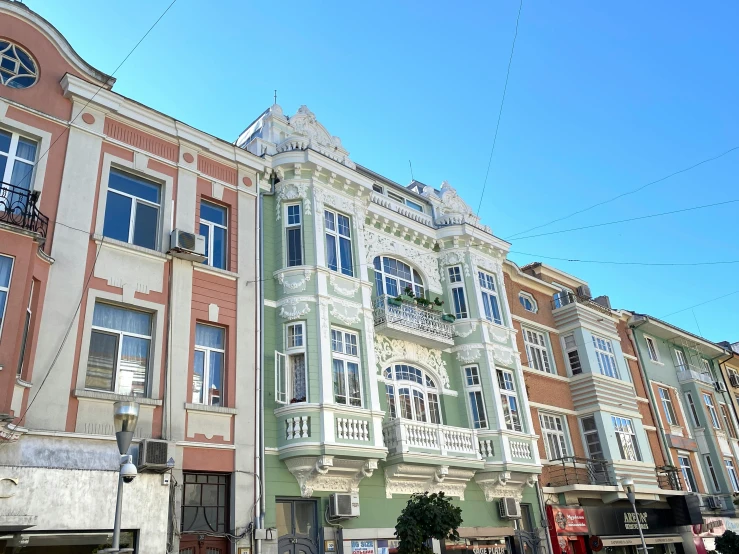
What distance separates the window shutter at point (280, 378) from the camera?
618 inches

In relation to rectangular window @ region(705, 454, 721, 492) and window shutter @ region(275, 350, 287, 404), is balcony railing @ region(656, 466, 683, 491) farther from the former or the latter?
window shutter @ region(275, 350, 287, 404)

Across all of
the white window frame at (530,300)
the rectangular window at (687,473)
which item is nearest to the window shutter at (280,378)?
the white window frame at (530,300)

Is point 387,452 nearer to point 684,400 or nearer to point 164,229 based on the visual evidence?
point 164,229

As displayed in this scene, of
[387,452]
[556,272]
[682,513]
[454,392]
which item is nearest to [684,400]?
[682,513]

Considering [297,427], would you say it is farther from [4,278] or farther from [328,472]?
[4,278]

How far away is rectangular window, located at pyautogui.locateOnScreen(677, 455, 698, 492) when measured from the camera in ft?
93.5

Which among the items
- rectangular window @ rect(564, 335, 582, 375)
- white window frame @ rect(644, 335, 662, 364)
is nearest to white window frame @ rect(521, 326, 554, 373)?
rectangular window @ rect(564, 335, 582, 375)

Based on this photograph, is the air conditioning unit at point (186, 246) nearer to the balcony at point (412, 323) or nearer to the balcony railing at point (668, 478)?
the balcony at point (412, 323)

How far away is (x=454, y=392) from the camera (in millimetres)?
20375

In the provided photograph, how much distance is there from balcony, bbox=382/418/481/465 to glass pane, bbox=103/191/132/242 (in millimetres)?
8455

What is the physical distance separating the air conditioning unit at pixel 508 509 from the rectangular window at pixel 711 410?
17.5m

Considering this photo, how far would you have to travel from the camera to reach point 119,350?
1345 centimetres

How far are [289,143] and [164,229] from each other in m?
5.22

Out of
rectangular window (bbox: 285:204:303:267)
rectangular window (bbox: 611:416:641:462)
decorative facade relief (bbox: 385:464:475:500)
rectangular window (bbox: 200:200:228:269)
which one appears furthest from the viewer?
rectangular window (bbox: 611:416:641:462)
